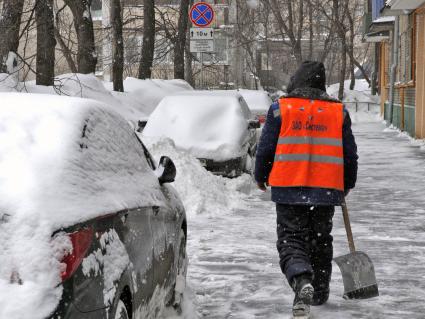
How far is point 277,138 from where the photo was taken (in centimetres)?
528

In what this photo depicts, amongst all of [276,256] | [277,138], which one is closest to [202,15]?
[276,256]

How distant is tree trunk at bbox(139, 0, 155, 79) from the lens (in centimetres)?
2609

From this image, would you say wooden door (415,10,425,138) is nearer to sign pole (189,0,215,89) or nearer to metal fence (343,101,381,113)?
sign pole (189,0,215,89)

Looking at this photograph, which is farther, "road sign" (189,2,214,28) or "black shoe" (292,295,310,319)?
"road sign" (189,2,214,28)

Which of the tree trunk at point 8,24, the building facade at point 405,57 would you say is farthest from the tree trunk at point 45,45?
the building facade at point 405,57

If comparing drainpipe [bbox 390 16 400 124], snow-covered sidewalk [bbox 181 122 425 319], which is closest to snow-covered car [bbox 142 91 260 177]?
snow-covered sidewalk [bbox 181 122 425 319]

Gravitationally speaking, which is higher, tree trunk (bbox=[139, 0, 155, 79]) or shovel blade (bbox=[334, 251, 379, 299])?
tree trunk (bbox=[139, 0, 155, 79])

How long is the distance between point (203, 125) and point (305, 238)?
7217 millimetres

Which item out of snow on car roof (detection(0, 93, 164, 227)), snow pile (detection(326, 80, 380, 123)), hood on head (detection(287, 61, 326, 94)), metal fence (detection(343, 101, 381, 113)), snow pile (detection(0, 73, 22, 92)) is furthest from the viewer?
metal fence (detection(343, 101, 381, 113))

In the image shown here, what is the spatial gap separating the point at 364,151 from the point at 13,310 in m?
17.3

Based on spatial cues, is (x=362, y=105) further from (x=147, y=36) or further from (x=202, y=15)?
(x=202, y=15)

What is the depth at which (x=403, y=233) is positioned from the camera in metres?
8.52

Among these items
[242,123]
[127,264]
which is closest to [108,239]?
[127,264]

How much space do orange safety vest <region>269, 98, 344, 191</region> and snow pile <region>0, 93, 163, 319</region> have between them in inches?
42.7
